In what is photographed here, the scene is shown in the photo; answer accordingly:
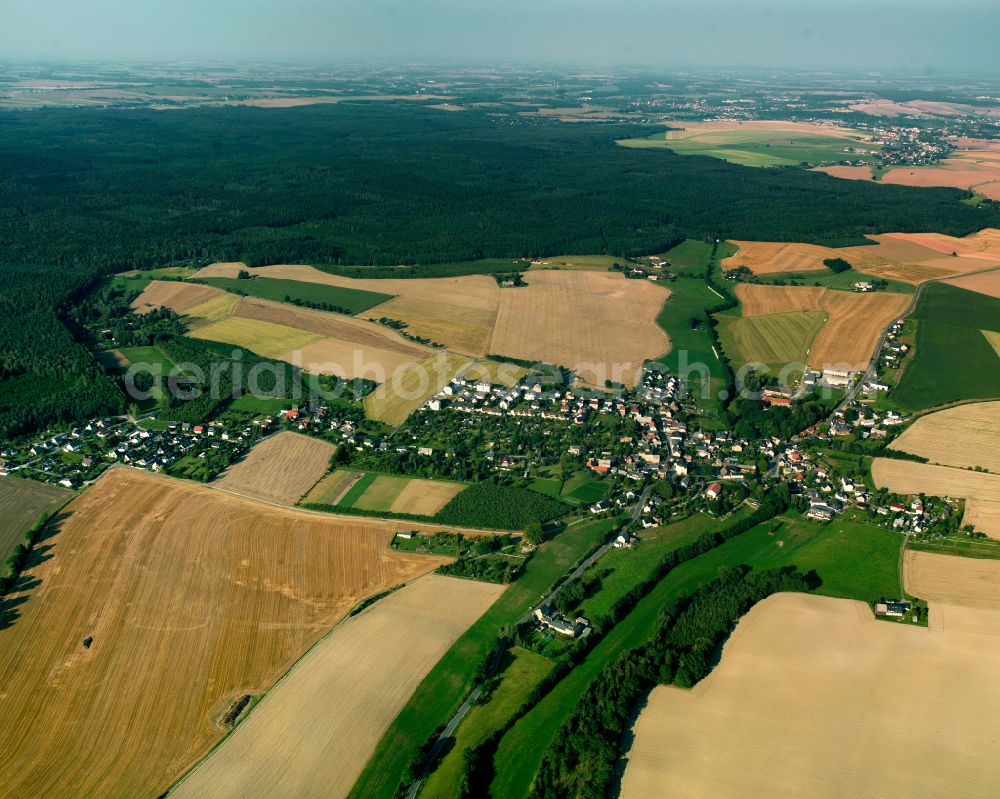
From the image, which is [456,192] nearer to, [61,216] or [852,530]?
[61,216]

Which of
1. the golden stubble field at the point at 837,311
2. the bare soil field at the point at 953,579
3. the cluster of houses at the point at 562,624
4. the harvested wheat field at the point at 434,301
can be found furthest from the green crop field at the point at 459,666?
the golden stubble field at the point at 837,311

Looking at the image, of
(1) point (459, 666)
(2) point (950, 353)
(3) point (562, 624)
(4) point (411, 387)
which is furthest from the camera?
(2) point (950, 353)

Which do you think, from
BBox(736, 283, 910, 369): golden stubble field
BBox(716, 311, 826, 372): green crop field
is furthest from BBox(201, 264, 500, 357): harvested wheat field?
BBox(736, 283, 910, 369): golden stubble field

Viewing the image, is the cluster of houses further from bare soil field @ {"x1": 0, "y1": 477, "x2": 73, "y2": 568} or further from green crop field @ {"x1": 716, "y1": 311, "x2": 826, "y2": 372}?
green crop field @ {"x1": 716, "y1": 311, "x2": 826, "y2": 372}

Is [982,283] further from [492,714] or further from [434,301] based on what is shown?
[492,714]

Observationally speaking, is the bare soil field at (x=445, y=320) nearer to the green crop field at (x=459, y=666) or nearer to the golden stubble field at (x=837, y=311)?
the golden stubble field at (x=837, y=311)

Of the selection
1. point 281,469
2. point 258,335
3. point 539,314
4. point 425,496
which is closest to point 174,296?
point 258,335
